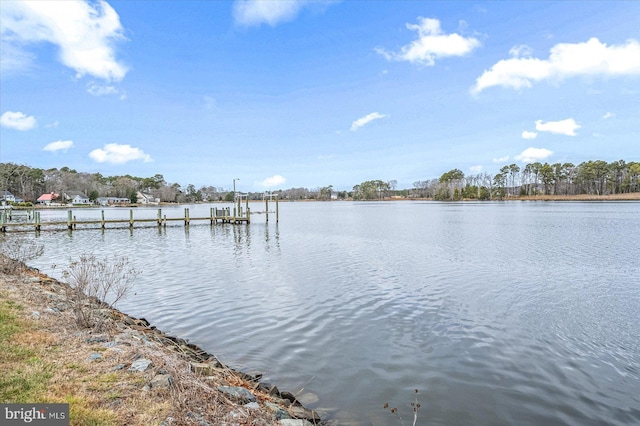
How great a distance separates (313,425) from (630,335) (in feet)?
25.0

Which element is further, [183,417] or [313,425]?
[313,425]

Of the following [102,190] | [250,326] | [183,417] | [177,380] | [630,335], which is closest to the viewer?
[183,417]

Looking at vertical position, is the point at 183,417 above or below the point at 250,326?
above

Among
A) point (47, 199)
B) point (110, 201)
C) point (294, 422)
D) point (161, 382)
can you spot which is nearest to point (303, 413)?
point (294, 422)

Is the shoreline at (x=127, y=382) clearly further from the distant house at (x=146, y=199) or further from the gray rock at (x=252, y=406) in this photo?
the distant house at (x=146, y=199)

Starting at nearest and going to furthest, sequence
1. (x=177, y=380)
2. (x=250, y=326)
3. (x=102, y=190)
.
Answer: (x=177, y=380), (x=250, y=326), (x=102, y=190)

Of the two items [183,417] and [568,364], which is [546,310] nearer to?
[568,364]

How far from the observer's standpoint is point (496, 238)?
1003 inches

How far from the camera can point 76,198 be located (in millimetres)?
111938

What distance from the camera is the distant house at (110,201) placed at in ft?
389

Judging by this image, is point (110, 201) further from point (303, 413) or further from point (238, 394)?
point (303, 413)

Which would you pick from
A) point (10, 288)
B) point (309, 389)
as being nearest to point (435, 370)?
point (309, 389)

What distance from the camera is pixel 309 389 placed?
6.16 meters
